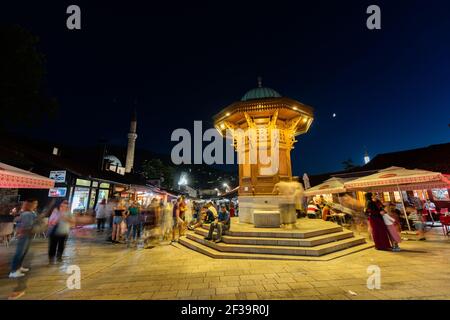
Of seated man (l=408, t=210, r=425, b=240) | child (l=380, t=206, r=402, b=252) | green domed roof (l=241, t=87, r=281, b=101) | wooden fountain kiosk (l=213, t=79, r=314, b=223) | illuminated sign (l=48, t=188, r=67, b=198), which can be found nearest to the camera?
child (l=380, t=206, r=402, b=252)

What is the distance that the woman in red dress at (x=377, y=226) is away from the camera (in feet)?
22.9

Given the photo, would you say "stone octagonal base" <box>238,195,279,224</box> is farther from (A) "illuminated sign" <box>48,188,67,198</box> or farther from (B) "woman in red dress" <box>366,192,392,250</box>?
(A) "illuminated sign" <box>48,188,67,198</box>

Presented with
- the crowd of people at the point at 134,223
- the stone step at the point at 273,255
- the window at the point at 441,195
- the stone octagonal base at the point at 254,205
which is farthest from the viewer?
the window at the point at 441,195

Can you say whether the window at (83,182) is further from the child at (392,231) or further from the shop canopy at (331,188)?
the child at (392,231)

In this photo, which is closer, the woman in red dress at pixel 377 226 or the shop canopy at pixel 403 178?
the woman in red dress at pixel 377 226

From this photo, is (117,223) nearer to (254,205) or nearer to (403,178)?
(254,205)

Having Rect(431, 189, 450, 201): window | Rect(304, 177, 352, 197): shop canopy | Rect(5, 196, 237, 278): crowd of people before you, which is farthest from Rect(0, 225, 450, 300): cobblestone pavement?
Rect(431, 189, 450, 201): window

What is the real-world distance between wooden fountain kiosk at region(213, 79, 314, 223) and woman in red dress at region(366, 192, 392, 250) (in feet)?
12.2

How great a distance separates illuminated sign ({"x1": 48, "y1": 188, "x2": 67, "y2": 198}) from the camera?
14312 millimetres

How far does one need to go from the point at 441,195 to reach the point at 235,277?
21.1 metres

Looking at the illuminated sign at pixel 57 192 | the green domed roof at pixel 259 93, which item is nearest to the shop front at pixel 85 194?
the illuminated sign at pixel 57 192

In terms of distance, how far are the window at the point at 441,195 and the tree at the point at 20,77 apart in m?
29.9

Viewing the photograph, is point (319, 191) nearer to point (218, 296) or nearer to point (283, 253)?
point (283, 253)

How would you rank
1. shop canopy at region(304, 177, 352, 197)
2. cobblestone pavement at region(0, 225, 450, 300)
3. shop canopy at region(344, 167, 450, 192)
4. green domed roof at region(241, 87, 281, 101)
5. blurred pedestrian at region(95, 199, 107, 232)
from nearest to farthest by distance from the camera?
cobblestone pavement at region(0, 225, 450, 300)
shop canopy at region(344, 167, 450, 192)
green domed roof at region(241, 87, 281, 101)
blurred pedestrian at region(95, 199, 107, 232)
shop canopy at region(304, 177, 352, 197)
